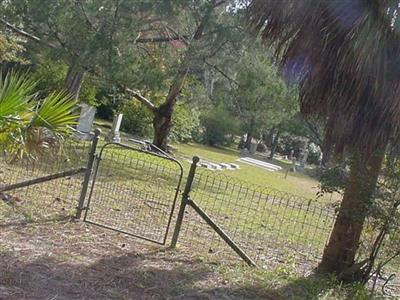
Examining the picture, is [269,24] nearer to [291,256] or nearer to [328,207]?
[328,207]

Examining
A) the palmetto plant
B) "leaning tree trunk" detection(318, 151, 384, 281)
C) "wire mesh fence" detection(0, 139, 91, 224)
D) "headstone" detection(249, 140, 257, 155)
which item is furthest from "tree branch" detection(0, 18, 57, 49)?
"headstone" detection(249, 140, 257, 155)

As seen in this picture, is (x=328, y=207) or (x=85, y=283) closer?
(x=85, y=283)

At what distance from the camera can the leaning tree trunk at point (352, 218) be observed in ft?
17.1

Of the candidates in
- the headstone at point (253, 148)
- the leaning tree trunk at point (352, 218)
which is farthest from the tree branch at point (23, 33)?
the headstone at point (253, 148)

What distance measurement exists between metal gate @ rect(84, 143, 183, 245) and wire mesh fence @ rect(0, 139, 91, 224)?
39 centimetres

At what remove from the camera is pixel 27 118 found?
4.52 meters

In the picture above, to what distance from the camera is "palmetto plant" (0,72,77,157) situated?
13.9ft

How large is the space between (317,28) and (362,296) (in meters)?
2.91

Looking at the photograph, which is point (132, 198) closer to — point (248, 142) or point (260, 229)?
point (260, 229)

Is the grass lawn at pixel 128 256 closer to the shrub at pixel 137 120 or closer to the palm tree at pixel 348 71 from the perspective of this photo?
the palm tree at pixel 348 71

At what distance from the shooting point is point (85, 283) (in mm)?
4164

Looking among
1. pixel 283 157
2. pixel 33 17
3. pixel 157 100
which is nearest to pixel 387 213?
pixel 33 17

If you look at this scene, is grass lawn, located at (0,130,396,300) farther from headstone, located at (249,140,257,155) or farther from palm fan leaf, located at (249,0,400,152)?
headstone, located at (249,140,257,155)

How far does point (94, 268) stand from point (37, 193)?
2.61 metres
